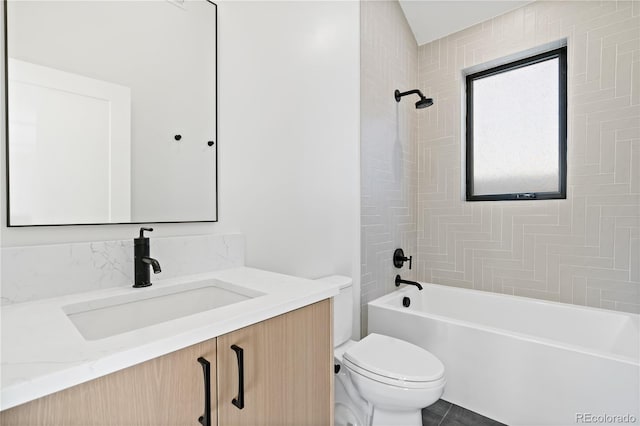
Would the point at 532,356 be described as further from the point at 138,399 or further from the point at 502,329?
the point at 138,399

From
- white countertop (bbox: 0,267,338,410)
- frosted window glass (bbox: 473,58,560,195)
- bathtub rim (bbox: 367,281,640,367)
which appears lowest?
bathtub rim (bbox: 367,281,640,367)

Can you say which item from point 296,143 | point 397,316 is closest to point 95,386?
point 296,143

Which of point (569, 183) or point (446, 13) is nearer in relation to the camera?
point (569, 183)

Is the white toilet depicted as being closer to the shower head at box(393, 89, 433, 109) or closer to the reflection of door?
the reflection of door

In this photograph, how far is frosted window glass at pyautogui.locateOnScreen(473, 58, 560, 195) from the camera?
2.25 metres

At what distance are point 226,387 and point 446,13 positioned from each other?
2879 millimetres

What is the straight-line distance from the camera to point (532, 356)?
5.28 feet

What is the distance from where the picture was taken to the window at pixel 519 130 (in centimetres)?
222

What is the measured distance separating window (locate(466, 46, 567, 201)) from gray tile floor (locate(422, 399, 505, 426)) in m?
1.50

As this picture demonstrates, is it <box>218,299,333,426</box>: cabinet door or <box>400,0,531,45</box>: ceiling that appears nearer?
<box>218,299,333,426</box>: cabinet door

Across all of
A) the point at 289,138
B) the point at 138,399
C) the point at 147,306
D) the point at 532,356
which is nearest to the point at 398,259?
the point at 532,356

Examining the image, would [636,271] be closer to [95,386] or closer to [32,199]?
[95,386]

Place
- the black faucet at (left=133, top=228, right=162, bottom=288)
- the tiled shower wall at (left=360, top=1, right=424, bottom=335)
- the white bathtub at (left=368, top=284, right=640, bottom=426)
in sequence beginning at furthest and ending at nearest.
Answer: the tiled shower wall at (left=360, top=1, right=424, bottom=335) < the white bathtub at (left=368, top=284, right=640, bottom=426) < the black faucet at (left=133, top=228, right=162, bottom=288)

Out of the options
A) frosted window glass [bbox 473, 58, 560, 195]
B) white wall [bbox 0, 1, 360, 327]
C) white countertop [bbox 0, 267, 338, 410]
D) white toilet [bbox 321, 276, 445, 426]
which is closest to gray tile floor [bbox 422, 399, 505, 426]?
white toilet [bbox 321, 276, 445, 426]
